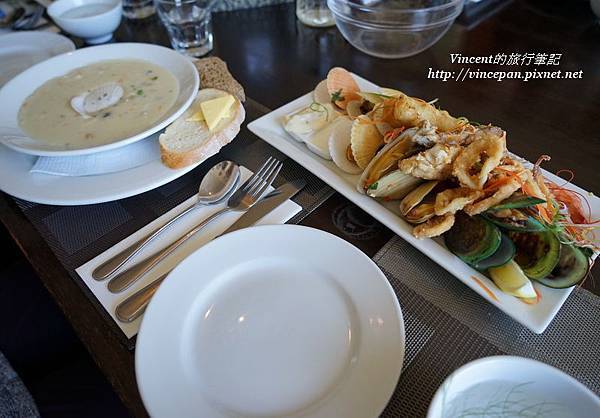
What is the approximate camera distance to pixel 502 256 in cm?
71

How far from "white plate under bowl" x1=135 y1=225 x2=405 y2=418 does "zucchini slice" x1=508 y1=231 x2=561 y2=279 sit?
0.26 metres

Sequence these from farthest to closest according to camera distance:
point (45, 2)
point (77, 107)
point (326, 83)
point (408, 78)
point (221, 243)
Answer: point (45, 2)
point (408, 78)
point (326, 83)
point (77, 107)
point (221, 243)

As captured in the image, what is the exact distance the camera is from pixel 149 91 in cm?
115

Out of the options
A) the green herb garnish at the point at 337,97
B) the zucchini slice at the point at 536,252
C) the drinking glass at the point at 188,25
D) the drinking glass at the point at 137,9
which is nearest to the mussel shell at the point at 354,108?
the green herb garnish at the point at 337,97

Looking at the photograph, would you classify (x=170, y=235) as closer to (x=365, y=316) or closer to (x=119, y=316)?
(x=119, y=316)

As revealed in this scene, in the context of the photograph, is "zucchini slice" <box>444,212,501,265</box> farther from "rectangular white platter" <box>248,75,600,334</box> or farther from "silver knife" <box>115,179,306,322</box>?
"silver knife" <box>115,179,306,322</box>

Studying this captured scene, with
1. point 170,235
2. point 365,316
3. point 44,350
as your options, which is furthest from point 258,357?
point 44,350

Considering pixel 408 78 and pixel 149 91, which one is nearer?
pixel 149 91

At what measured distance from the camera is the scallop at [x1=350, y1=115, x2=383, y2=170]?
939 mm

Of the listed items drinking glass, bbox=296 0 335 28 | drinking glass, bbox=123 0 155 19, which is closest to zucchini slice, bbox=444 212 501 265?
drinking glass, bbox=296 0 335 28

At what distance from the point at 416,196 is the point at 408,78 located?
2.25 ft

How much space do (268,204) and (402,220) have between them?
29cm

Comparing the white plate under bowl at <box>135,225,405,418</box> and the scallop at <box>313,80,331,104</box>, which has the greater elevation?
the scallop at <box>313,80,331,104</box>

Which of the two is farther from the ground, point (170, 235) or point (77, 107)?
point (77, 107)
